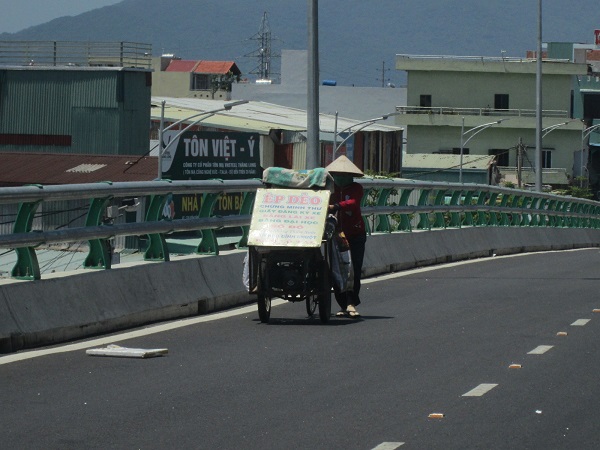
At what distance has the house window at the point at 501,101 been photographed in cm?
9525

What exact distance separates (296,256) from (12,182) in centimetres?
4827

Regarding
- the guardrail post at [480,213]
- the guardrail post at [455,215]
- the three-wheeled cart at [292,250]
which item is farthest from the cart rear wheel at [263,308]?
the guardrail post at [480,213]

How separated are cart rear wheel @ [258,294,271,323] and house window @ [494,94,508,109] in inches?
3272

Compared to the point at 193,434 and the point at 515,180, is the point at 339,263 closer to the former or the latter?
the point at 193,434

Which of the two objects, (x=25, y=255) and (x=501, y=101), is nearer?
(x=25, y=255)

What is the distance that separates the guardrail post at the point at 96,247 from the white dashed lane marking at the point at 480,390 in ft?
14.6

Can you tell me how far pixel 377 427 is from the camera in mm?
8438

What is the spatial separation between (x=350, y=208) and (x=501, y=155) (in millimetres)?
83846

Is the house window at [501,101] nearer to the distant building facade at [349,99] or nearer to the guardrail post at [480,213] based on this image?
the distant building facade at [349,99]

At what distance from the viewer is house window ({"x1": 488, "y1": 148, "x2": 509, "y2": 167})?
9612cm

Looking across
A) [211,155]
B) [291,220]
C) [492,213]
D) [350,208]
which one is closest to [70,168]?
[211,155]

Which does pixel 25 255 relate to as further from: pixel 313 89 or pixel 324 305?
pixel 313 89

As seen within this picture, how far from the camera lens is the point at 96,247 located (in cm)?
1299

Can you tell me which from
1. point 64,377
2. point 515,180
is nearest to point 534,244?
point 64,377
